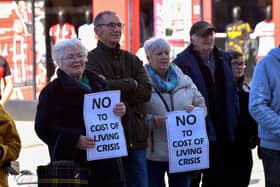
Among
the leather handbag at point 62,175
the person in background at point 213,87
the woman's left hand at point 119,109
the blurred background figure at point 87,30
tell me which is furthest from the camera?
the blurred background figure at point 87,30

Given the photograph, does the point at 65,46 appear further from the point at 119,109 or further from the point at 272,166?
the point at 272,166

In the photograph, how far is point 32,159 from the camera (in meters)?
10.9

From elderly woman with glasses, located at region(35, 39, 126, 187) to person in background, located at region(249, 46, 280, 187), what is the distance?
1.09 metres

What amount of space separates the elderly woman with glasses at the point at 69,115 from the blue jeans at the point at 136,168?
0.60m

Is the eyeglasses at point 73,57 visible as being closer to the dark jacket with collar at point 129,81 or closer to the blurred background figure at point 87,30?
the dark jacket with collar at point 129,81

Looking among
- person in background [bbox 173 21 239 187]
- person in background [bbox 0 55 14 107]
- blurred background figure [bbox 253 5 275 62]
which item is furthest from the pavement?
blurred background figure [bbox 253 5 275 62]

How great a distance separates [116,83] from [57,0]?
10781mm

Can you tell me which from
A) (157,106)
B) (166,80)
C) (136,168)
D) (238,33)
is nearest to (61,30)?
(238,33)

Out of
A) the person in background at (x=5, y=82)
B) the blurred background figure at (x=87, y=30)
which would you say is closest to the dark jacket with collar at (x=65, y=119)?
the person in background at (x=5, y=82)

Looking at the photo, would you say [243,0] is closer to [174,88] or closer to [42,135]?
[174,88]

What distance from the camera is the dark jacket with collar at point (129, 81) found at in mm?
5797

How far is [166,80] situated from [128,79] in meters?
0.53

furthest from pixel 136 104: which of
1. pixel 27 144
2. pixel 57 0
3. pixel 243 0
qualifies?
pixel 57 0

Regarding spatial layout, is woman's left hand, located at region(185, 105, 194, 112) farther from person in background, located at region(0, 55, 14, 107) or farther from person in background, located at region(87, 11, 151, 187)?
person in background, located at region(0, 55, 14, 107)
